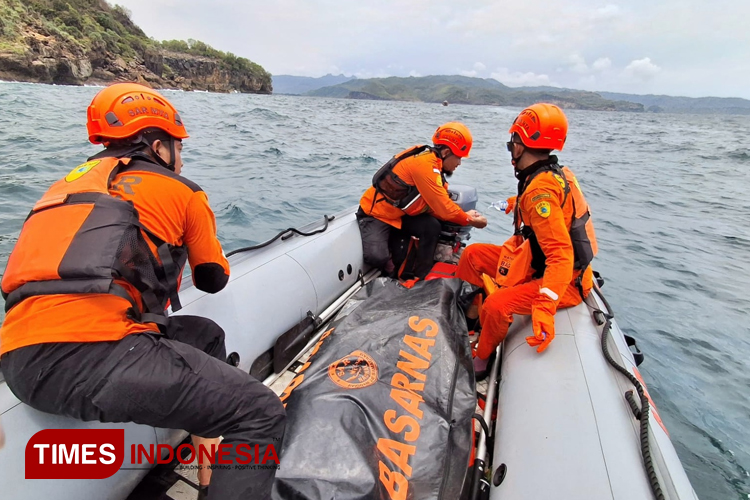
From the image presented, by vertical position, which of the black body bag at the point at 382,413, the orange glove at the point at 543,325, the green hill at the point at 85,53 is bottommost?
A: the black body bag at the point at 382,413

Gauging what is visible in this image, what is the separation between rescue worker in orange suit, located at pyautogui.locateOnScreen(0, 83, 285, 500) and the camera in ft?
3.59

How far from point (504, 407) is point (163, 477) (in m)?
1.67

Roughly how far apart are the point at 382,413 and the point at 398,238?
237cm

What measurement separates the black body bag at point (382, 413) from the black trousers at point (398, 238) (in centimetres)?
133

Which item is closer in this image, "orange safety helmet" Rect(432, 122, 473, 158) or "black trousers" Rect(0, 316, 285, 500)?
"black trousers" Rect(0, 316, 285, 500)

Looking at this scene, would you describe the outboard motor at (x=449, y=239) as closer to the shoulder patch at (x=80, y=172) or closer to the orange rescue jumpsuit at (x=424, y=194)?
the orange rescue jumpsuit at (x=424, y=194)

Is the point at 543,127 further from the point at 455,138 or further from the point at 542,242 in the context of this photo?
the point at 455,138

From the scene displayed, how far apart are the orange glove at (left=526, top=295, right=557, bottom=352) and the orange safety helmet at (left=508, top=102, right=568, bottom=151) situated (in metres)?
1.00

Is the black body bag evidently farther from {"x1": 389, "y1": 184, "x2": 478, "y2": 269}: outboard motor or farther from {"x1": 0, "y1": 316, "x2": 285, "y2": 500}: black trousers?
{"x1": 389, "y1": 184, "x2": 478, "y2": 269}: outboard motor

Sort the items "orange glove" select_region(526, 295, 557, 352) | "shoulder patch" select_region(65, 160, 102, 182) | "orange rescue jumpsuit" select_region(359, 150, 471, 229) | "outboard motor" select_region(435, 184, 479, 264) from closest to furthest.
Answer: "shoulder patch" select_region(65, 160, 102, 182) → "orange glove" select_region(526, 295, 557, 352) → "orange rescue jumpsuit" select_region(359, 150, 471, 229) → "outboard motor" select_region(435, 184, 479, 264)

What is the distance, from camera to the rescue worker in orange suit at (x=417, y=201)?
3.45m

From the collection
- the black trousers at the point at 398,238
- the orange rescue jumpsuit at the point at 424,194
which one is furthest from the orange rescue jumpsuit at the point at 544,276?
the black trousers at the point at 398,238

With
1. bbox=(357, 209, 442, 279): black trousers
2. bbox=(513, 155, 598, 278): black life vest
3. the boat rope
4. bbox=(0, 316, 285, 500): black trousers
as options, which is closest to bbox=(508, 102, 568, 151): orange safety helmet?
bbox=(513, 155, 598, 278): black life vest

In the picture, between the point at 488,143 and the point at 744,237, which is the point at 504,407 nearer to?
the point at 744,237
